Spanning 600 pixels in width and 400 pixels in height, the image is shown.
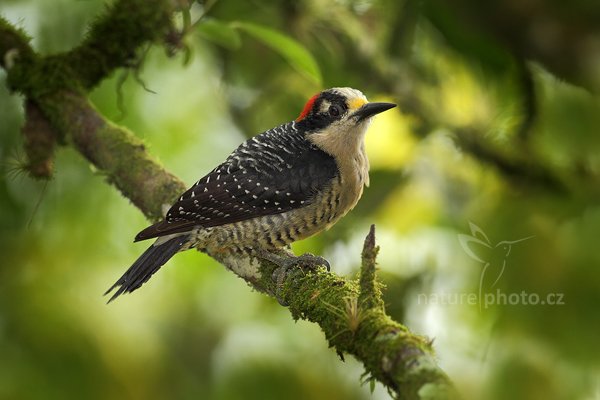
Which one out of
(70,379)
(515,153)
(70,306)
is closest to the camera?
(70,379)

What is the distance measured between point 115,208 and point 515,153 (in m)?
2.71

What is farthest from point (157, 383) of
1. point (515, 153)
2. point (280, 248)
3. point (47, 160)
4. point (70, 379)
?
point (515, 153)

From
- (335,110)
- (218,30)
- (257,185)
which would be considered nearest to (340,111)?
(335,110)

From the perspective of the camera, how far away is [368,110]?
4.06 metres

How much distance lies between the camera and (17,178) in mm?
4379

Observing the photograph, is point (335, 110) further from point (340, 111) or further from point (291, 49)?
point (291, 49)

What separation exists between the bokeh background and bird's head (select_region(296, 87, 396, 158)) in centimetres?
31

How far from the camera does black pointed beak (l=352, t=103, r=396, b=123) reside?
3.96 metres

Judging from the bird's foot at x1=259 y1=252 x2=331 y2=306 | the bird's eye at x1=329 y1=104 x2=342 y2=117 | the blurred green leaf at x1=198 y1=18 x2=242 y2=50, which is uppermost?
the bird's eye at x1=329 y1=104 x2=342 y2=117

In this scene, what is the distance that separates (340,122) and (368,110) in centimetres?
20

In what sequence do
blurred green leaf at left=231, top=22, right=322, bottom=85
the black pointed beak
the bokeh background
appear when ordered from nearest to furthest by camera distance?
the bokeh background
the black pointed beak
blurred green leaf at left=231, top=22, right=322, bottom=85

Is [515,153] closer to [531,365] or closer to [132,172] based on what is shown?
[531,365]

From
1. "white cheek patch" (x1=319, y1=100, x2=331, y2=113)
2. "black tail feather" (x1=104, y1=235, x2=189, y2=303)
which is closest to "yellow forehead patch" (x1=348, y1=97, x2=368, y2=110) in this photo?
"white cheek patch" (x1=319, y1=100, x2=331, y2=113)

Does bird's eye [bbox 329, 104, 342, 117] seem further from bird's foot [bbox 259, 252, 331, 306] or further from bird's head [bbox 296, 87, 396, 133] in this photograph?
bird's foot [bbox 259, 252, 331, 306]
